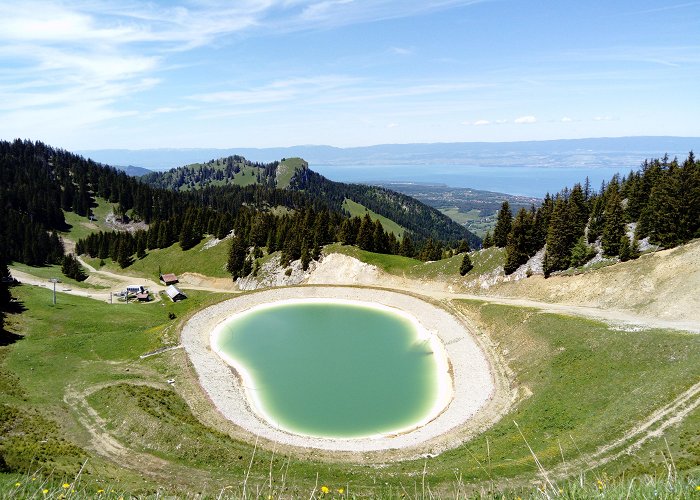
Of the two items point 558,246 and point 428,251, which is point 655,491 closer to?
point 558,246

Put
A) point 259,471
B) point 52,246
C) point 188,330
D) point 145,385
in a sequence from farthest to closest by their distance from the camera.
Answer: point 52,246 < point 188,330 < point 145,385 < point 259,471

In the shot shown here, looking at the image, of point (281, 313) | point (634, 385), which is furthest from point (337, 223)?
point (634, 385)

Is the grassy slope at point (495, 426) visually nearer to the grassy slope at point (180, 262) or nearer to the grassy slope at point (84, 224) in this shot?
the grassy slope at point (180, 262)

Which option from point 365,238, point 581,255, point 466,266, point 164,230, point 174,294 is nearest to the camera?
point 581,255

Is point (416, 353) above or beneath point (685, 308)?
beneath

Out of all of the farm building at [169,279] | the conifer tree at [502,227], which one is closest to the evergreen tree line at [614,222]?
the conifer tree at [502,227]

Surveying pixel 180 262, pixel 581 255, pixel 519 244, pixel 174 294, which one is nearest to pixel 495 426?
pixel 581 255

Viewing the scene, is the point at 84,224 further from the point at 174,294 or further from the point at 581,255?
the point at 581,255
